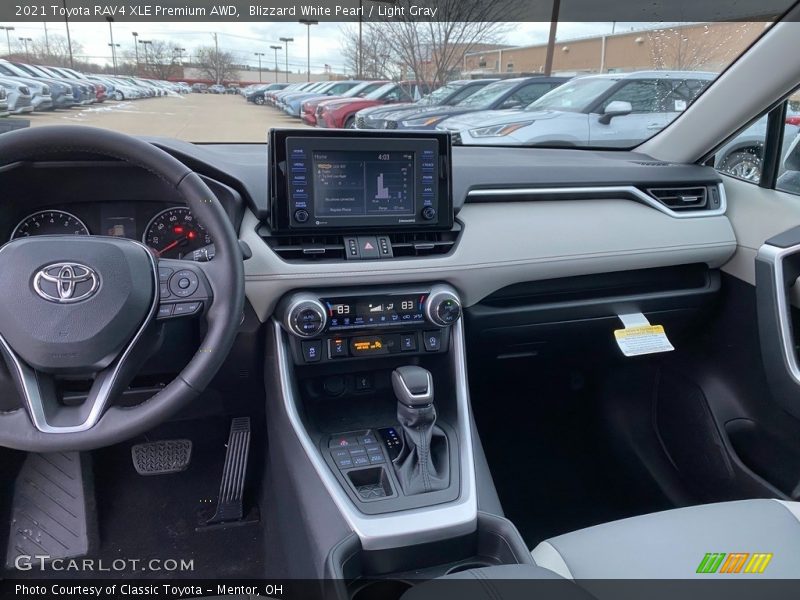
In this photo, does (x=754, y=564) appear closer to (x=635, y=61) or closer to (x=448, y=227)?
(x=448, y=227)

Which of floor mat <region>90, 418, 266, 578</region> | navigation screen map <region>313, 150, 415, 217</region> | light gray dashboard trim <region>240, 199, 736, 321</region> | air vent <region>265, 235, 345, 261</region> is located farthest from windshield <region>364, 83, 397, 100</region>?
floor mat <region>90, 418, 266, 578</region>

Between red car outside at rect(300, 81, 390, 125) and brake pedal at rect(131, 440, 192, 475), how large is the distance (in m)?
1.33

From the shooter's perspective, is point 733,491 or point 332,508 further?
point 733,491

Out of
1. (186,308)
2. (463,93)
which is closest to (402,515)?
(186,308)

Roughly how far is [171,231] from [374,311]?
0.64 m

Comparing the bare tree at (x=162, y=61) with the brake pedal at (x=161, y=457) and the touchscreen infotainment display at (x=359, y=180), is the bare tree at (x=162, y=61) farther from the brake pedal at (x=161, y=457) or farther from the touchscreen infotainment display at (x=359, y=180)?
the brake pedal at (x=161, y=457)

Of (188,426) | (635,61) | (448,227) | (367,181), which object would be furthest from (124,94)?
(635,61)

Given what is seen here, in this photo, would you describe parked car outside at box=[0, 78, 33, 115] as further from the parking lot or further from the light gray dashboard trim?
the light gray dashboard trim

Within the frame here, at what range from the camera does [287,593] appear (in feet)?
6.33

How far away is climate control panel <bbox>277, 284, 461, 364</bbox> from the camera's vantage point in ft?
6.24

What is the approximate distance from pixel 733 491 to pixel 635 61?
1.65 metres

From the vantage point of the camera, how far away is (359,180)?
194 centimetres

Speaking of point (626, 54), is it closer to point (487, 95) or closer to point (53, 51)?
point (487, 95)

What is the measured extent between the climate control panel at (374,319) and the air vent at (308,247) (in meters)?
0.11
